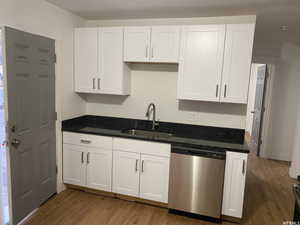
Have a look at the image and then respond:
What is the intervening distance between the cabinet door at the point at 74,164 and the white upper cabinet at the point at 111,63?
91cm

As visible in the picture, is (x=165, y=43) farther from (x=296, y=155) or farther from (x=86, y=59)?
(x=296, y=155)

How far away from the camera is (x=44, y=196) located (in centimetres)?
273

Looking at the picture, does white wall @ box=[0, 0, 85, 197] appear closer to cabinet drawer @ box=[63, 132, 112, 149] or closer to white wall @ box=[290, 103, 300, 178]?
cabinet drawer @ box=[63, 132, 112, 149]

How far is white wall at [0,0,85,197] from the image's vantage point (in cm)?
217

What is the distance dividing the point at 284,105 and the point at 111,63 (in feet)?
12.7

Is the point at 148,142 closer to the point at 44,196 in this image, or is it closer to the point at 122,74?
the point at 122,74

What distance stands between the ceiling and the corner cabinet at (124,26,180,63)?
0.23 meters

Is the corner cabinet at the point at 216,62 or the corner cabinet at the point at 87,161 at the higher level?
the corner cabinet at the point at 216,62

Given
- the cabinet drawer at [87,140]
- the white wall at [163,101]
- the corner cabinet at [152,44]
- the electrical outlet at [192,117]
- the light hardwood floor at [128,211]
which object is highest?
the corner cabinet at [152,44]

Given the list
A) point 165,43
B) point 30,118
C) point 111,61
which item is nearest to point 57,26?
point 111,61

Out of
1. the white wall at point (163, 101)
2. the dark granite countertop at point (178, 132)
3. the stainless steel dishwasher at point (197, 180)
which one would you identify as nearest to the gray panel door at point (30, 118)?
the dark granite countertop at point (178, 132)

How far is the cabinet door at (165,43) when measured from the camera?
8.90 feet

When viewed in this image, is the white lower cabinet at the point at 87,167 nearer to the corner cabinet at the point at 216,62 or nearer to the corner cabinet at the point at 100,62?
the corner cabinet at the point at 100,62

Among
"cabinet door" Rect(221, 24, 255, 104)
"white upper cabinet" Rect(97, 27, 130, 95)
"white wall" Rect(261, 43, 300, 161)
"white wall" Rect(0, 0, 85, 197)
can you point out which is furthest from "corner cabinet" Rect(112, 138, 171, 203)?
"white wall" Rect(261, 43, 300, 161)
